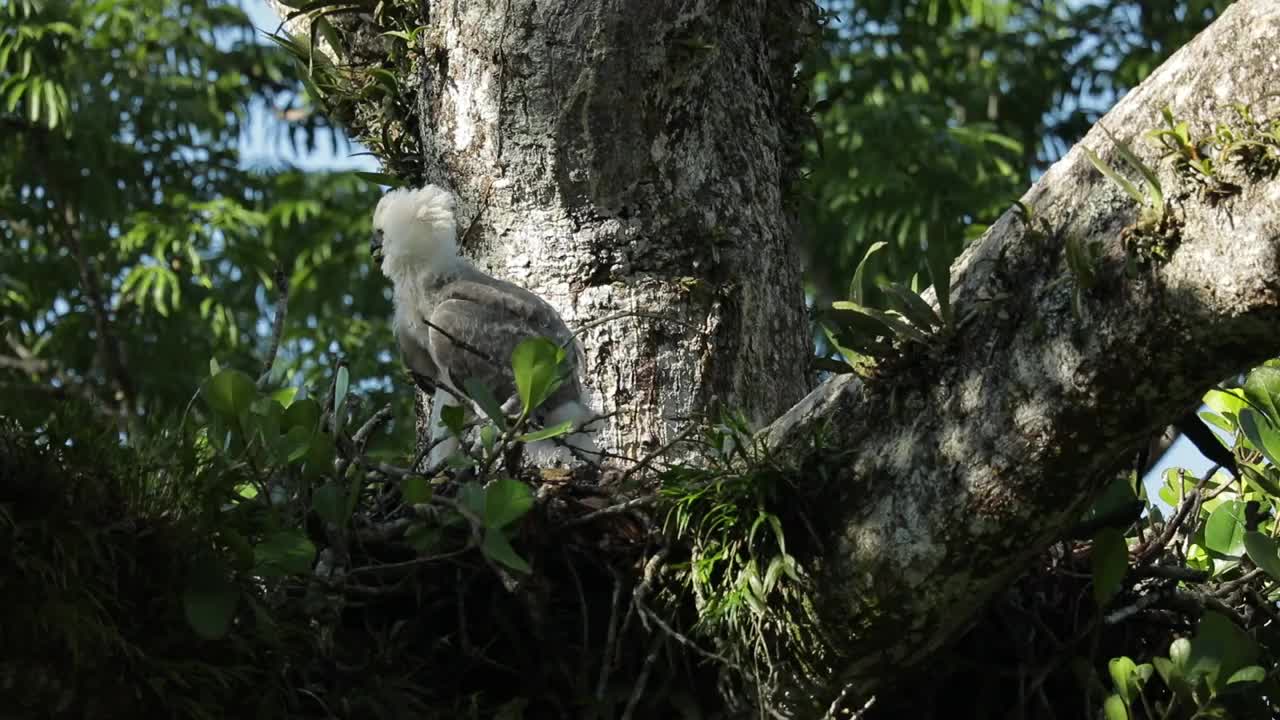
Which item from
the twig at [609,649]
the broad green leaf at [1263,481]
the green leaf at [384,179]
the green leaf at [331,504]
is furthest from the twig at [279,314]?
the broad green leaf at [1263,481]

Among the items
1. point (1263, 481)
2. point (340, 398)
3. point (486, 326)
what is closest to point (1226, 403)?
point (1263, 481)

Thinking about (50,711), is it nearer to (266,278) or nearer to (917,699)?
(917,699)

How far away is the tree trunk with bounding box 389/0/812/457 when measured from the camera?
4.58m

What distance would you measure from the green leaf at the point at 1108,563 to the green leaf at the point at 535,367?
1.31 m

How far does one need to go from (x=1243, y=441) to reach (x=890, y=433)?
1478 millimetres

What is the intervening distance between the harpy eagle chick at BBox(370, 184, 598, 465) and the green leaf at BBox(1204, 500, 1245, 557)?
1.76 m

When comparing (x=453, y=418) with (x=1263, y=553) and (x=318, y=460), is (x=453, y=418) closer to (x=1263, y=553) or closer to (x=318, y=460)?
(x=318, y=460)

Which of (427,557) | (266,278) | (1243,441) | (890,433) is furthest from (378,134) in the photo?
(266,278)

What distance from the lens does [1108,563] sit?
142 inches

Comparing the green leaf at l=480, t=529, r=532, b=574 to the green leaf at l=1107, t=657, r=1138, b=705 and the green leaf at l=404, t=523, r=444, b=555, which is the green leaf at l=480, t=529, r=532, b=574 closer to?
the green leaf at l=404, t=523, r=444, b=555

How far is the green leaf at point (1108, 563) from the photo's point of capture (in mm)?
3613

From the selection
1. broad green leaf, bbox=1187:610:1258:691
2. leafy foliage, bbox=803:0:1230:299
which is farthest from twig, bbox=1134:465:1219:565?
leafy foliage, bbox=803:0:1230:299

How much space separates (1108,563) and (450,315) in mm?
2479

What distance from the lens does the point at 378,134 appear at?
529 centimetres
